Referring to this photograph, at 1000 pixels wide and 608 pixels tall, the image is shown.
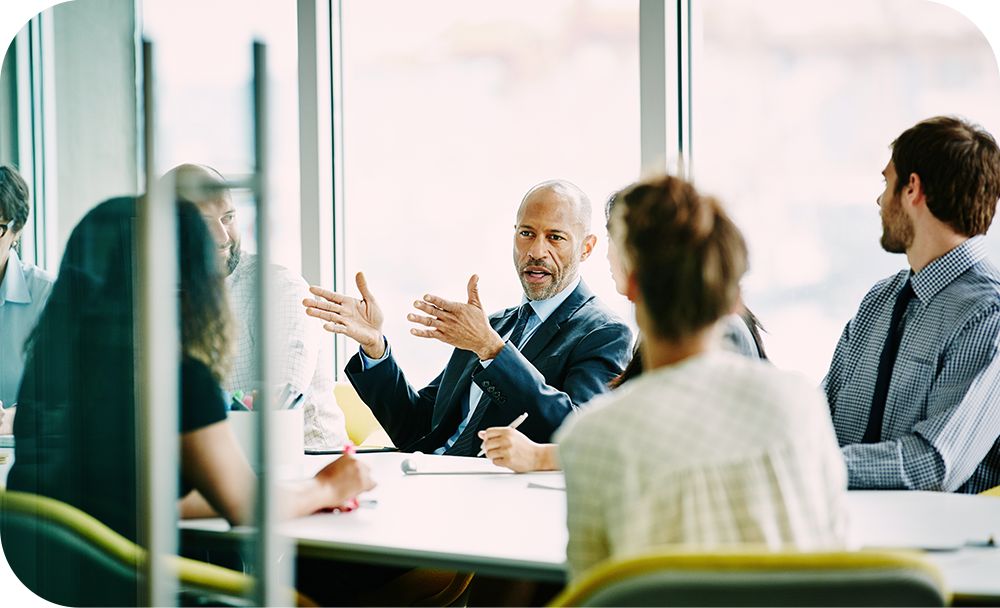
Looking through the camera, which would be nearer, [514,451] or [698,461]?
[698,461]

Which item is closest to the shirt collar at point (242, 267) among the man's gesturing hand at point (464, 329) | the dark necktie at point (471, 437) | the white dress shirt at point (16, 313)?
the white dress shirt at point (16, 313)

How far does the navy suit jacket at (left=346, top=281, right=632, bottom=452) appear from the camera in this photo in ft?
8.89

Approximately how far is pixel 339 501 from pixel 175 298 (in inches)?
27.2

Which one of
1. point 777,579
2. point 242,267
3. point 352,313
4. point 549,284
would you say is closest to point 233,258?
point 242,267

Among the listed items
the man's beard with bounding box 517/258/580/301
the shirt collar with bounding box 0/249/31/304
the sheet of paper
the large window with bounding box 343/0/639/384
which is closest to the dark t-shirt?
the shirt collar with bounding box 0/249/31/304

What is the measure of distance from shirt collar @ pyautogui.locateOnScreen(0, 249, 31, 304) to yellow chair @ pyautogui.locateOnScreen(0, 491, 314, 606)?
325 mm

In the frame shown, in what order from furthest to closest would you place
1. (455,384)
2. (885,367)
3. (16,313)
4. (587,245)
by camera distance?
(587,245), (455,384), (885,367), (16,313)

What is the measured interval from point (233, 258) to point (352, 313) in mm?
1509

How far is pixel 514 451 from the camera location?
7.69 ft

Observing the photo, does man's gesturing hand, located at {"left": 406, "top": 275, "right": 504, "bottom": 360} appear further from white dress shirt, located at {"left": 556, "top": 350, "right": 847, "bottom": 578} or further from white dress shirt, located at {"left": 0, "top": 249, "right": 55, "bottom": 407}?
white dress shirt, located at {"left": 556, "top": 350, "right": 847, "bottom": 578}

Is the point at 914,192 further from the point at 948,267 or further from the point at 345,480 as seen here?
the point at 345,480

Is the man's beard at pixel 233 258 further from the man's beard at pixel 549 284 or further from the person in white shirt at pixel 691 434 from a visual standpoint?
the man's beard at pixel 549 284

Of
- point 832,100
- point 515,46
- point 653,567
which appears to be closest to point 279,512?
point 653,567

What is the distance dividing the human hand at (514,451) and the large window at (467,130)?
85.3 inches
